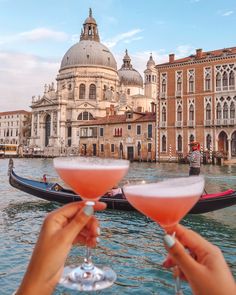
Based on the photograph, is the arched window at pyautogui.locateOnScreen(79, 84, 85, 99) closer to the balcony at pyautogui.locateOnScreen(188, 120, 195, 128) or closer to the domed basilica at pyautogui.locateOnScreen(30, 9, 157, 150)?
the domed basilica at pyautogui.locateOnScreen(30, 9, 157, 150)

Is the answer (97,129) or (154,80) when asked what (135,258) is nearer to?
(97,129)

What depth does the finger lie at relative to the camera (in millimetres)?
1243

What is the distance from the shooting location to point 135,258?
4.51 metres

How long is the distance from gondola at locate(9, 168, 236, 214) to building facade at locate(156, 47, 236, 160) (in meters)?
21.7

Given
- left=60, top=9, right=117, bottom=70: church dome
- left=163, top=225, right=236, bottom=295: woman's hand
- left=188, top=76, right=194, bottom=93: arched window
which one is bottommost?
left=163, top=225, right=236, bottom=295: woman's hand

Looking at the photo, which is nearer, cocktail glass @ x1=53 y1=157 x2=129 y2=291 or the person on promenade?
the person on promenade

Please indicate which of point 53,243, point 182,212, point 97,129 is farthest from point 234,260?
point 97,129

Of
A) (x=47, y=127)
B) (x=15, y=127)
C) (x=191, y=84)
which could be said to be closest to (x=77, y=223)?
(x=191, y=84)

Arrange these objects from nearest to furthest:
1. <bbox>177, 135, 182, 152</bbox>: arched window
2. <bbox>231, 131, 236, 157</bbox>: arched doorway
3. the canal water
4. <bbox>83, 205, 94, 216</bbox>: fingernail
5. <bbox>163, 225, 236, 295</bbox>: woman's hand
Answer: <bbox>163, 225, 236, 295</bbox>: woman's hand < <bbox>83, 205, 94, 216</bbox>: fingernail < the canal water < <bbox>231, 131, 236, 157</bbox>: arched doorway < <bbox>177, 135, 182, 152</bbox>: arched window

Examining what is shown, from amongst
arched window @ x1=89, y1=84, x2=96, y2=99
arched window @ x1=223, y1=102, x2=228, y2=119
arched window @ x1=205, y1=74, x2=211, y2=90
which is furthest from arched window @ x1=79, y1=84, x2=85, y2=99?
arched window @ x1=223, y1=102, x2=228, y2=119

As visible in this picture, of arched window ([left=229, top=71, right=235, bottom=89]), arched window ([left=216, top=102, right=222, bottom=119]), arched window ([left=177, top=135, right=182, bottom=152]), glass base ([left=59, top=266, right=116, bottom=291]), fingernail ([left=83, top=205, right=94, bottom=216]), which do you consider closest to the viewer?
fingernail ([left=83, top=205, right=94, bottom=216])

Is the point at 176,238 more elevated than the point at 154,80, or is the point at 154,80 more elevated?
the point at 154,80

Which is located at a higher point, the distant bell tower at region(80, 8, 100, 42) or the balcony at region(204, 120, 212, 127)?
the distant bell tower at region(80, 8, 100, 42)

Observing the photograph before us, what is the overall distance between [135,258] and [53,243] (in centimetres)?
349
